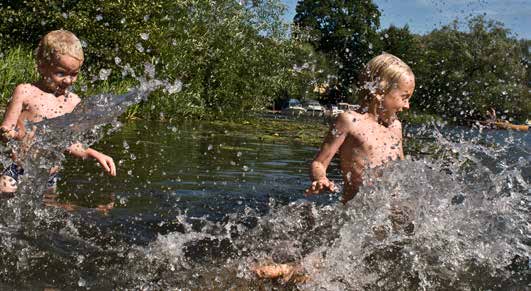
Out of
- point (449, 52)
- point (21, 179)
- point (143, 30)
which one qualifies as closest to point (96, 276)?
point (21, 179)

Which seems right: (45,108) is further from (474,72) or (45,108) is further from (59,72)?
(474,72)

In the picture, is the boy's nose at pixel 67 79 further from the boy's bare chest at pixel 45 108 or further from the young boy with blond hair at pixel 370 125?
the young boy with blond hair at pixel 370 125

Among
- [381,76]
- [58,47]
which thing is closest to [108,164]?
[58,47]

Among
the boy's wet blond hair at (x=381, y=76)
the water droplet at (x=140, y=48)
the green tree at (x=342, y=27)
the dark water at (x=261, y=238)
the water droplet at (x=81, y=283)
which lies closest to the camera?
the water droplet at (x=81, y=283)

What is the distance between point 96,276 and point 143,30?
57.0ft

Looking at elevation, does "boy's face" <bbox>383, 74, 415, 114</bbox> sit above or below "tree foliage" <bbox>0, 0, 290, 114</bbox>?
above

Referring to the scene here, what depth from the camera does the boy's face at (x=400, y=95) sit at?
15.3ft

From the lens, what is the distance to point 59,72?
488 centimetres

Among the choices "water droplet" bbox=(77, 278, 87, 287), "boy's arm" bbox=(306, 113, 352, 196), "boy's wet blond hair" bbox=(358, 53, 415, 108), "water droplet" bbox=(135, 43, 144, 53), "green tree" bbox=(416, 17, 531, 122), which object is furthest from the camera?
"green tree" bbox=(416, 17, 531, 122)

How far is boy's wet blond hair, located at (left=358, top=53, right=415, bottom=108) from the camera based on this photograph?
466 centimetres

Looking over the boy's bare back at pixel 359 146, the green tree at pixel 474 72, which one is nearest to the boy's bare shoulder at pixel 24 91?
the boy's bare back at pixel 359 146

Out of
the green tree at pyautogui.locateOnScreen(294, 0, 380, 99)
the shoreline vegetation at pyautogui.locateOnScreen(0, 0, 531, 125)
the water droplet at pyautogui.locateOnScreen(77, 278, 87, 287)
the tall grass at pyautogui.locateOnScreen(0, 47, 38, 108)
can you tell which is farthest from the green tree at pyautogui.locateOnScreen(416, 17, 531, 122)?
the water droplet at pyautogui.locateOnScreen(77, 278, 87, 287)

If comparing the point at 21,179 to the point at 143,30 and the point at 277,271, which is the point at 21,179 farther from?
the point at 143,30

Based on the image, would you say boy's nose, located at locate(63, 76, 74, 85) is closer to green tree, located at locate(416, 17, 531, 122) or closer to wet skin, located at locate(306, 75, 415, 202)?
wet skin, located at locate(306, 75, 415, 202)
